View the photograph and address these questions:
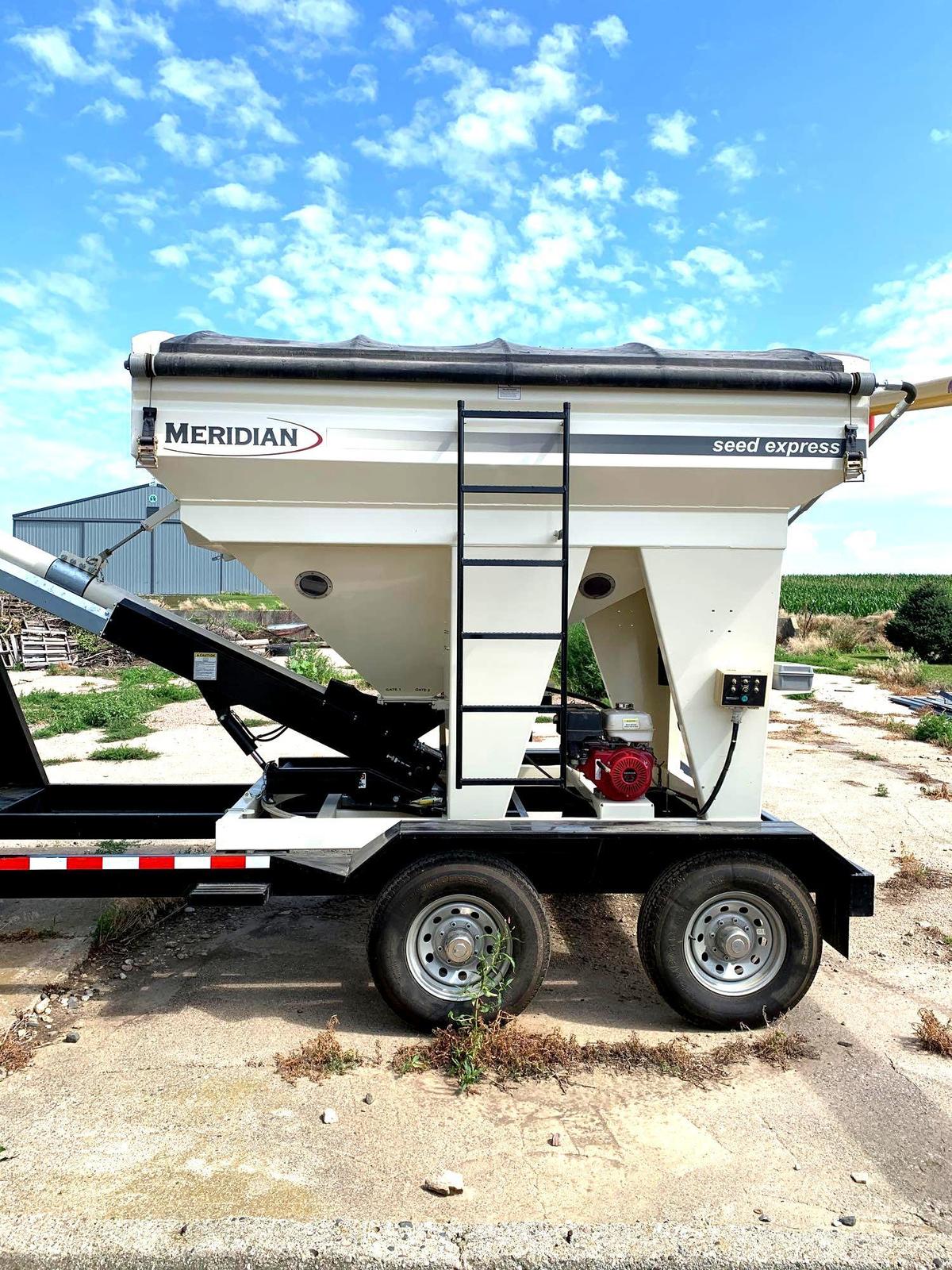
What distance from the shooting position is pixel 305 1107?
131 inches

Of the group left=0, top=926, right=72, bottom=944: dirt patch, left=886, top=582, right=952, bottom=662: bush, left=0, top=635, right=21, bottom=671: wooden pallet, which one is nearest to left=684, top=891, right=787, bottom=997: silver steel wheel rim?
left=0, top=926, right=72, bottom=944: dirt patch

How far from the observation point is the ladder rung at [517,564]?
4.06 m

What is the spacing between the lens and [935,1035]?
390cm

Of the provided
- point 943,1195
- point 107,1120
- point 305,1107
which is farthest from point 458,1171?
point 943,1195

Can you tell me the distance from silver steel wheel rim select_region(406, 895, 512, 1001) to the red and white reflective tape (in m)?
0.83

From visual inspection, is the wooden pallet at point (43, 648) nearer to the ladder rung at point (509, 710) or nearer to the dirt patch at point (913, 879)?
the ladder rung at point (509, 710)

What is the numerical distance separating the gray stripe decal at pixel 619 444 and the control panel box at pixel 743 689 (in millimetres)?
1093

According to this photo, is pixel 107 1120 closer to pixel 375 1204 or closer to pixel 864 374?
pixel 375 1204

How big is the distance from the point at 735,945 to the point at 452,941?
4.45ft

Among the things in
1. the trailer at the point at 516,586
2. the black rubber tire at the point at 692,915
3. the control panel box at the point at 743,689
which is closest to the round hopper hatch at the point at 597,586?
the trailer at the point at 516,586

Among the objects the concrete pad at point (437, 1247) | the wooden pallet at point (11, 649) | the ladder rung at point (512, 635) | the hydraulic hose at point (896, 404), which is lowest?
the concrete pad at point (437, 1247)

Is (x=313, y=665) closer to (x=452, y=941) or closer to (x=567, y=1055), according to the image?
(x=452, y=941)

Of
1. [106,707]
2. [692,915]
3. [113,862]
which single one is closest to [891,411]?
[692,915]

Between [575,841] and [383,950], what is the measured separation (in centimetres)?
103
